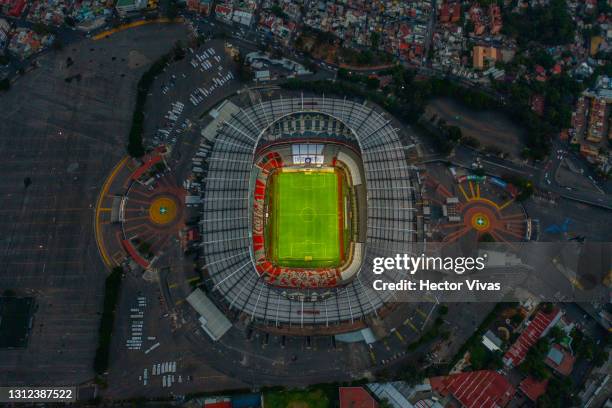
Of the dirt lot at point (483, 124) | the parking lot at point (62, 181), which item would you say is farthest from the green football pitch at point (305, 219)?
the parking lot at point (62, 181)

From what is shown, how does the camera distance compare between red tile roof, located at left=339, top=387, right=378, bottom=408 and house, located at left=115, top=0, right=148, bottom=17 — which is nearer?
red tile roof, located at left=339, top=387, right=378, bottom=408

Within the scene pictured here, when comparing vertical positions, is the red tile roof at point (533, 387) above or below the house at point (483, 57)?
below

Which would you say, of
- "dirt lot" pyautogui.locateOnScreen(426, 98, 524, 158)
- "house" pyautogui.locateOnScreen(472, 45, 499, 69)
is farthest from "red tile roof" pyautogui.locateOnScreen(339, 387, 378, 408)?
"house" pyautogui.locateOnScreen(472, 45, 499, 69)

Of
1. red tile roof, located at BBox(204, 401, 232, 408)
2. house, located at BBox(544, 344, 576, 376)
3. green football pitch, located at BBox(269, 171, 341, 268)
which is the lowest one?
red tile roof, located at BBox(204, 401, 232, 408)

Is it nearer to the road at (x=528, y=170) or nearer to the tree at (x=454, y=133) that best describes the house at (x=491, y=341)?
the road at (x=528, y=170)

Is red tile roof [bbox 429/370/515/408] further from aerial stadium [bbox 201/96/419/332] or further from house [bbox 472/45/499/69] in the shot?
house [bbox 472/45/499/69]

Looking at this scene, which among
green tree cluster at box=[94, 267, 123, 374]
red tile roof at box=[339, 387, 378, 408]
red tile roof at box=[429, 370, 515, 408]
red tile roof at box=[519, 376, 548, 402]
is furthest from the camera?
red tile roof at box=[519, 376, 548, 402]

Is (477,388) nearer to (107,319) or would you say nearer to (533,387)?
(533,387)

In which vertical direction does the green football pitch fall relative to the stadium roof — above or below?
above
